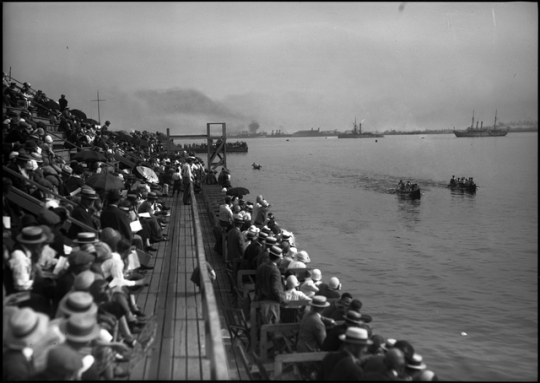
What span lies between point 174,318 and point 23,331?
320 cm

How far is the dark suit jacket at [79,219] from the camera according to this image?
7594 mm

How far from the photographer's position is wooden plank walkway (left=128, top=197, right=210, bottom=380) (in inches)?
214

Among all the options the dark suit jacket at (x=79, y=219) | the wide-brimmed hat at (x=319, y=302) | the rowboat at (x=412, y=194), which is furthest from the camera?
the rowboat at (x=412, y=194)

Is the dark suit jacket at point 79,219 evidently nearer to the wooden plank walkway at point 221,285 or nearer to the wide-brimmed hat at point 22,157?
the wide-brimmed hat at point 22,157

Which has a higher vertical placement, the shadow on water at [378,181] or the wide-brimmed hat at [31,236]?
the wide-brimmed hat at [31,236]

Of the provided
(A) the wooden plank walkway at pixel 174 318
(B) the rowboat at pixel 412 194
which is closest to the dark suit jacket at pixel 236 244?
(A) the wooden plank walkway at pixel 174 318

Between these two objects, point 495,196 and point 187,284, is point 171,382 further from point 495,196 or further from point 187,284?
point 495,196

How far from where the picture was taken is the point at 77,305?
4219 mm

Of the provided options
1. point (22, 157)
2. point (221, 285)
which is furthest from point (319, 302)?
point (22, 157)

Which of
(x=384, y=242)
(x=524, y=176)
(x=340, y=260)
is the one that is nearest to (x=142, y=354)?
(x=340, y=260)

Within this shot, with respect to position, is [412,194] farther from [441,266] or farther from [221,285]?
[221,285]

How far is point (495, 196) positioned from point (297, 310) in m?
60.0

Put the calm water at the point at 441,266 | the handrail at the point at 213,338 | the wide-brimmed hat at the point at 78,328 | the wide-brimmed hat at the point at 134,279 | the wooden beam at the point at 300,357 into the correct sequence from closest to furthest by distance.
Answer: the handrail at the point at 213,338
the wide-brimmed hat at the point at 78,328
the wooden beam at the point at 300,357
the wide-brimmed hat at the point at 134,279
the calm water at the point at 441,266

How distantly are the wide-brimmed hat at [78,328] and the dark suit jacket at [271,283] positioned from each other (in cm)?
323
